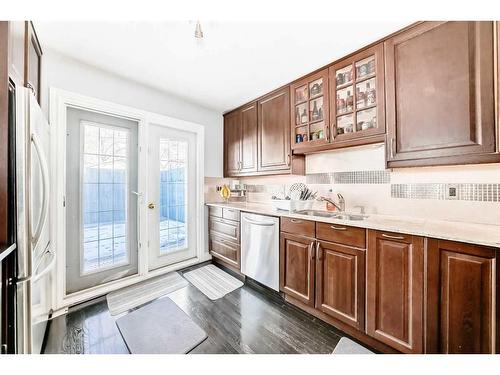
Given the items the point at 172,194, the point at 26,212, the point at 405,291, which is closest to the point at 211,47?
the point at 26,212

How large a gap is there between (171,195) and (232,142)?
Answer: 3.97 feet

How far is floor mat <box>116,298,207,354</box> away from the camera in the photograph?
1.39 meters

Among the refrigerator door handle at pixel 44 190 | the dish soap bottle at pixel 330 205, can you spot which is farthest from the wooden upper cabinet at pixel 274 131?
the refrigerator door handle at pixel 44 190

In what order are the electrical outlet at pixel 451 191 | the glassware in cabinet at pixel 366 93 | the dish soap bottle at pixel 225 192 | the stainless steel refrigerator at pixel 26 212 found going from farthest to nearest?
the dish soap bottle at pixel 225 192
the glassware in cabinet at pixel 366 93
the electrical outlet at pixel 451 191
the stainless steel refrigerator at pixel 26 212

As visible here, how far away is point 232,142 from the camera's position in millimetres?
3111

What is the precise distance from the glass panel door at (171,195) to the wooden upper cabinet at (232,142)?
550mm

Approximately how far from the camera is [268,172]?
259cm

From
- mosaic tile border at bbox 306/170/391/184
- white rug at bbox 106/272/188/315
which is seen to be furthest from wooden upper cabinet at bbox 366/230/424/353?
white rug at bbox 106/272/188/315

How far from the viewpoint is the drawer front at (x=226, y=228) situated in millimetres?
2475

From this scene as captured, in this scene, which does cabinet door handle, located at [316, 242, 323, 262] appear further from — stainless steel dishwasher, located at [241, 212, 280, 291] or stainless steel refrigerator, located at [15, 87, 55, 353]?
stainless steel refrigerator, located at [15, 87, 55, 353]

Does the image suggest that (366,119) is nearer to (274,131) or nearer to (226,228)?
(274,131)

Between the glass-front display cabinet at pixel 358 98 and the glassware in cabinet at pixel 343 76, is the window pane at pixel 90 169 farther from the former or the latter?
the glassware in cabinet at pixel 343 76

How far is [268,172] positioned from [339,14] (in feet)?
5.81
